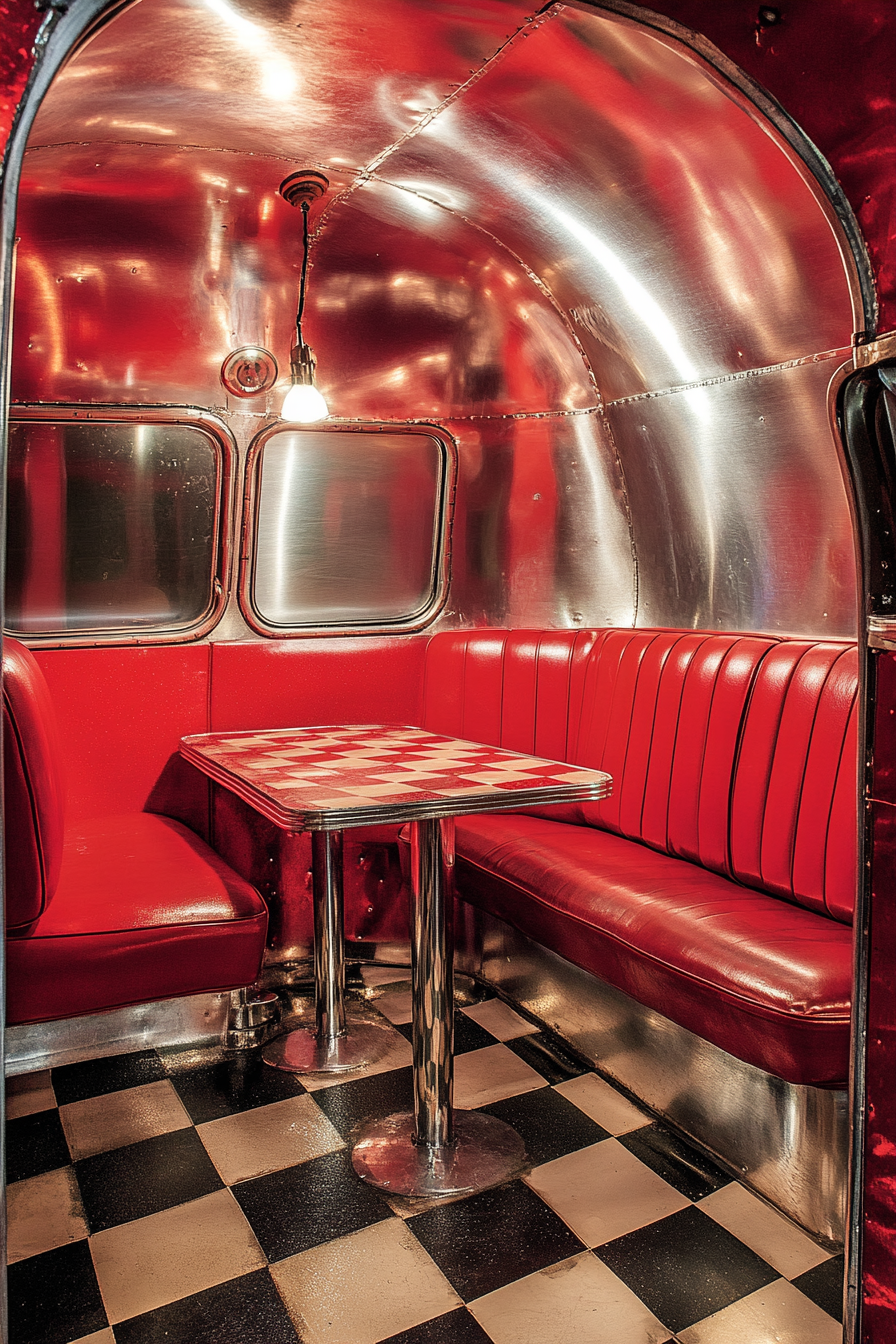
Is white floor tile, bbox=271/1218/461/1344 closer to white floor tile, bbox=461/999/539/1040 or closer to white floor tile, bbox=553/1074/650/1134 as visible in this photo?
white floor tile, bbox=553/1074/650/1134

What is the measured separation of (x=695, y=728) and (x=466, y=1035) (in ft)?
4.30

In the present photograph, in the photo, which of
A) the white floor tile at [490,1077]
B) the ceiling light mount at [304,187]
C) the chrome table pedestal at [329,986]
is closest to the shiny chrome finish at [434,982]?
the white floor tile at [490,1077]

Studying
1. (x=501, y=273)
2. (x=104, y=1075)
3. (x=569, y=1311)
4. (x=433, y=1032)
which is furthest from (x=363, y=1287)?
(x=501, y=273)

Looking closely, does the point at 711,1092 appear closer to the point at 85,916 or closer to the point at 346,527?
the point at 85,916

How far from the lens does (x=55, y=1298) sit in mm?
1994

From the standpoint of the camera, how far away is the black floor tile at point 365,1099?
8.95 ft

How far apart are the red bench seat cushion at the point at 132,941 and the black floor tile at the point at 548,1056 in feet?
3.27

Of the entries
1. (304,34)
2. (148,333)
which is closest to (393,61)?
(304,34)

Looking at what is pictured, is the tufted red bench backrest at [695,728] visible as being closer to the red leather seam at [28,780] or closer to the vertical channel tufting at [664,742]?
the vertical channel tufting at [664,742]

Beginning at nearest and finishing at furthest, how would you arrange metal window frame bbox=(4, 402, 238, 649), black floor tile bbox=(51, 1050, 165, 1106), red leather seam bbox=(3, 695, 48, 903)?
red leather seam bbox=(3, 695, 48, 903) < black floor tile bbox=(51, 1050, 165, 1106) < metal window frame bbox=(4, 402, 238, 649)

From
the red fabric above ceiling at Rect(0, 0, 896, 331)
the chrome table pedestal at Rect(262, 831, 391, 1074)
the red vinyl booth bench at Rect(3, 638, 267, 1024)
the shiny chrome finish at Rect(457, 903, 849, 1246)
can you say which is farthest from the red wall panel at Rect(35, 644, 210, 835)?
the red fabric above ceiling at Rect(0, 0, 896, 331)

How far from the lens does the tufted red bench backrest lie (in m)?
2.55

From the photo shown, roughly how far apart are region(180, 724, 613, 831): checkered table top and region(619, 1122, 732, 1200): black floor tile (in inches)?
39.1

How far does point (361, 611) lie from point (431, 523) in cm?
50
